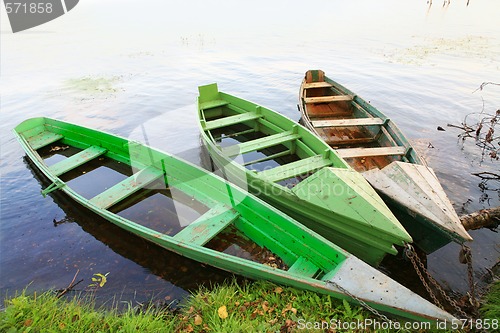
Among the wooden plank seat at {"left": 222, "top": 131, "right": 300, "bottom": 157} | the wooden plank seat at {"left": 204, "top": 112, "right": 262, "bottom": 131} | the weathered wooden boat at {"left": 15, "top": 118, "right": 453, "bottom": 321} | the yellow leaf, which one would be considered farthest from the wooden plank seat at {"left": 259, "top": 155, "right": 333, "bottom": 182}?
the wooden plank seat at {"left": 204, "top": 112, "right": 262, "bottom": 131}

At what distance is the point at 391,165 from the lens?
614 centimetres

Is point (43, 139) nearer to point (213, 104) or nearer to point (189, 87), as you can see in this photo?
point (213, 104)

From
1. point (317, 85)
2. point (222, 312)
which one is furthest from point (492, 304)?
point (317, 85)

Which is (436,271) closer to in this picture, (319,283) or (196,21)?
(319,283)

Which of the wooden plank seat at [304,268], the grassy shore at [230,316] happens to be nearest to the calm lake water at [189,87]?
the grassy shore at [230,316]

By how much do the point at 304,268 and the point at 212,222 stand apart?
1904 mm

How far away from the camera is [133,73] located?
59.6 feet

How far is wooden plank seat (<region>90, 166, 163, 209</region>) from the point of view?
662cm

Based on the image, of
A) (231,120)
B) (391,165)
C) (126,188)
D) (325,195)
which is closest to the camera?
(325,195)

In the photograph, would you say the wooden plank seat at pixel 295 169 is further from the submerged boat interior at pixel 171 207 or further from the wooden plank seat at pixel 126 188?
the wooden plank seat at pixel 126 188

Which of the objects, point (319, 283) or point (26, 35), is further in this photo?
point (26, 35)

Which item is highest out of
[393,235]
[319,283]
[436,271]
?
[393,235]

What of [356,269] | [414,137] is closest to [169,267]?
[356,269]

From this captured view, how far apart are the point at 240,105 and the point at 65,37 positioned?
25.8m
